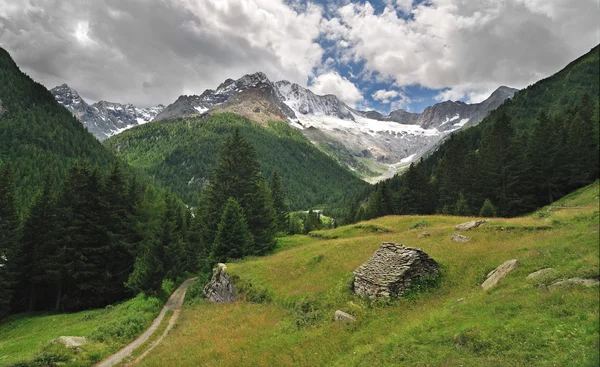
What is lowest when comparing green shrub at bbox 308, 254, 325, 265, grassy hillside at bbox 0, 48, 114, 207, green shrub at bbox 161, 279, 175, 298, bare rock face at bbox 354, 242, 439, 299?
green shrub at bbox 161, 279, 175, 298

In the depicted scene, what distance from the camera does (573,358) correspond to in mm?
8867

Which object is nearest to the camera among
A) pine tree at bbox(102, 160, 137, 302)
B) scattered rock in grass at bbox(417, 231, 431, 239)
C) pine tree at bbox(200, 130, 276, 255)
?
scattered rock in grass at bbox(417, 231, 431, 239)

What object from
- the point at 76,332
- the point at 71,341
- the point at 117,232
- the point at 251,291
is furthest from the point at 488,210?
the point at 117,232

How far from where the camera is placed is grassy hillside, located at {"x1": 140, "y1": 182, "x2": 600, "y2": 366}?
10.8m

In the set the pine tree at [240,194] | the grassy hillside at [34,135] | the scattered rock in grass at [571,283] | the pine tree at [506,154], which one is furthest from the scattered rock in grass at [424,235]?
the grassy hillside at [34,135]

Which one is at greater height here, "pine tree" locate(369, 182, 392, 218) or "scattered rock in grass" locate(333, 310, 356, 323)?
"pine tree" locate(369, 182, 392, 218)

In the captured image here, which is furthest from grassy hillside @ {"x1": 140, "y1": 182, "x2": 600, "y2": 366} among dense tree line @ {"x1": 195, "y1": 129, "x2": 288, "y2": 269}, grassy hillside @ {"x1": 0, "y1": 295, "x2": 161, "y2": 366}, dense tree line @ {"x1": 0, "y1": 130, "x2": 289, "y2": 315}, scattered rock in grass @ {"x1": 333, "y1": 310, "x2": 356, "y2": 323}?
dense tree line @ {"x1": 195, "y1": 129, "x2": 288, "y2": 269}

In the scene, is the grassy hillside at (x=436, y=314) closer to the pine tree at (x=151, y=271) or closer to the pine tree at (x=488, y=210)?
the pine tree at (x=151, y=271)

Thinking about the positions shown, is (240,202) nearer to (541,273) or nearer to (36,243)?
(36,243)

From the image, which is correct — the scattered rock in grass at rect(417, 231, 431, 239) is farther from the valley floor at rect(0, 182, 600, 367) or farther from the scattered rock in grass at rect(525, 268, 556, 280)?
the scattered rock in grass at rect(525, 268, 556, 280)

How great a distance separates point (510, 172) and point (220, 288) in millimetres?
31542

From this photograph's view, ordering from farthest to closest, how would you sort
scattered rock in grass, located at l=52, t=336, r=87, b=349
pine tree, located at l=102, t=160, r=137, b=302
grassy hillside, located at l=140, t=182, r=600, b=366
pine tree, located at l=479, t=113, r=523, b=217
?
pine tree, located at l=102, t=160, r=137, b=302 < pine tree, located at l=479, t=113, r=523, b=217 < scattered rock in grass, located at l=52, t=336, r=87, b=349 < grassy hillside, located at l=140, t=182, r=600, b=366

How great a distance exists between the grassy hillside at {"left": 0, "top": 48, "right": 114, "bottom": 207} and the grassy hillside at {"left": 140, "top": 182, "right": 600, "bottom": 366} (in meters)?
129

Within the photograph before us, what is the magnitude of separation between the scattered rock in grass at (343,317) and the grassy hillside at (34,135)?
451ft
